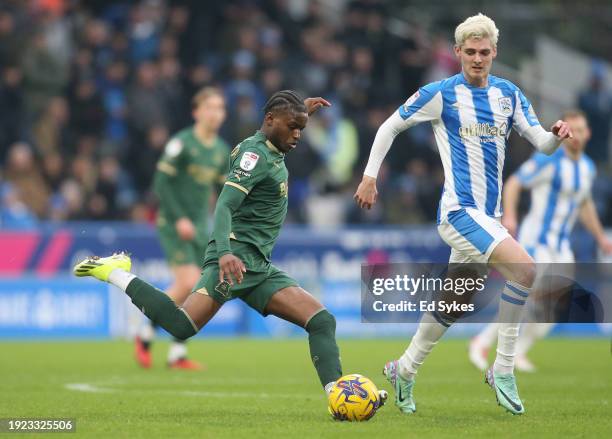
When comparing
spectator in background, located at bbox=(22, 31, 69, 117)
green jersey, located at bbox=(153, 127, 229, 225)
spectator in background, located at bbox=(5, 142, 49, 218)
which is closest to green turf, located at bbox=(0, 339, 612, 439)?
green jersey, located at bbox=(153, 127, 229, 225)

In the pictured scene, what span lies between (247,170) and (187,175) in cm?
537

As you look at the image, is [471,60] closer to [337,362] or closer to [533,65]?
[337,362]

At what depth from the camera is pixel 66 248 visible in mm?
17688

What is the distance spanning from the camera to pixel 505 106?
798cm

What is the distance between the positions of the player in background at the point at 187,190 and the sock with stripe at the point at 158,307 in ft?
14.9

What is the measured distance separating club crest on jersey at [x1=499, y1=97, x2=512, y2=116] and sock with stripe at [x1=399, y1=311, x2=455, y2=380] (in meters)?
1.44

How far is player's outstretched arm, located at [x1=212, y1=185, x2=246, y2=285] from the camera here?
7113 mm

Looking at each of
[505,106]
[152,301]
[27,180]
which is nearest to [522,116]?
[505,106]

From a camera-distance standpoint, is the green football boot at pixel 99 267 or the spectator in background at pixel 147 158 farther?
the spectator in background at pixel 147 158

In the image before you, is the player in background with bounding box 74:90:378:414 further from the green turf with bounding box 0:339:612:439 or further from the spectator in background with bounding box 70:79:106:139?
the spectator in background with bounding box 70:79:106:139

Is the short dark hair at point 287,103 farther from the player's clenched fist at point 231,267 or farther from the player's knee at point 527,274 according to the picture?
the player's knee at point 527,274

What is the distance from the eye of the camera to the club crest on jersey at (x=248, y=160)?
7.39 metres

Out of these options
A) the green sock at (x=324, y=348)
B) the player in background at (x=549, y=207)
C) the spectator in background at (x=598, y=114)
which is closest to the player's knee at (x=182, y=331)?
the green sock at (x=324, y=348)

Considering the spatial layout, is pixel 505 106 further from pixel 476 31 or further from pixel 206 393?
pixel 206 393
